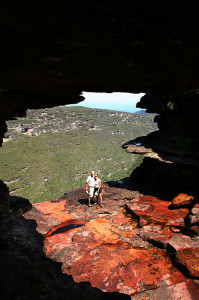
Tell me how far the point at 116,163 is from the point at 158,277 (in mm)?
47673

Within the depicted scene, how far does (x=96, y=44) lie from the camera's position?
7.55 ft

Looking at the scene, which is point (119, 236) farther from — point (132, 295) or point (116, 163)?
point (116, 163)

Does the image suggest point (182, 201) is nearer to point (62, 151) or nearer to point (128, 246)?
point (128, 246)

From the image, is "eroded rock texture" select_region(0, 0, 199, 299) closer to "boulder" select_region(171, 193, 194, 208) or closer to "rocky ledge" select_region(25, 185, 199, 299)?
"rocky ledge" select_region(25, 185, 199, 299)

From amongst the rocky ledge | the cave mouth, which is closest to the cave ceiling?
the rocky ledge

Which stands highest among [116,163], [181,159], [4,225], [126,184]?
[181,159]

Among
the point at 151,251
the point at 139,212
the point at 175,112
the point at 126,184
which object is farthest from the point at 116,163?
the point at 151,251

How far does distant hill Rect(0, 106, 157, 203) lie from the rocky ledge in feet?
79.7

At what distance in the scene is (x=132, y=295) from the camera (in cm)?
544

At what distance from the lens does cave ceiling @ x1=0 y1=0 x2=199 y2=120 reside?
1804 millimetres

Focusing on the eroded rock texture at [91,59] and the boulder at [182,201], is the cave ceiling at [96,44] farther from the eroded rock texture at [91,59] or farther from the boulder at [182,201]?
the boulder at [182,201]

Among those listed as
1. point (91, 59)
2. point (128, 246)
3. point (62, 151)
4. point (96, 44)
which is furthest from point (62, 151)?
point (96, 44)

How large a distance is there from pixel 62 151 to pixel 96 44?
54.8 meters

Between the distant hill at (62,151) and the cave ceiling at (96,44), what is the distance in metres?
32.5
